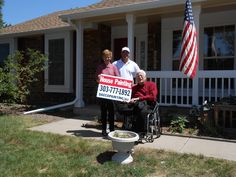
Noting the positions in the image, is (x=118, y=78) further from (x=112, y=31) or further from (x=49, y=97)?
(x=49, y=97)

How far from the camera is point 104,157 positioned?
5723 mm

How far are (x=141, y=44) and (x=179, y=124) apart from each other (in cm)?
531

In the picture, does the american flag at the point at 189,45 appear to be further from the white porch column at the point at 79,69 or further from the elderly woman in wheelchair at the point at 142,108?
the white porch column at the point at 79,69

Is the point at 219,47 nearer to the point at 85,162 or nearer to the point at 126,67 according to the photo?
the point at 126,67

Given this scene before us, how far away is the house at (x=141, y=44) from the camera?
30.8ft

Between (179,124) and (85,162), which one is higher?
(179,124)

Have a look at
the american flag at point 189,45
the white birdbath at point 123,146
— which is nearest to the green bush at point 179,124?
the american flag at point 189,45

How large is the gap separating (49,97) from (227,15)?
7.34 meters

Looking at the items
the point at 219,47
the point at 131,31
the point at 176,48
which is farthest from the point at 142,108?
the point at 176,48

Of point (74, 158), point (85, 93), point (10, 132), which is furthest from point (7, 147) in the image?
point (85, 93)

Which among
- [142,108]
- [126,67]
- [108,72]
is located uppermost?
[126,67]

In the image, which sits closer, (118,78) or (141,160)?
(141,160)

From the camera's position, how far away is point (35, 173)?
16.7 feet

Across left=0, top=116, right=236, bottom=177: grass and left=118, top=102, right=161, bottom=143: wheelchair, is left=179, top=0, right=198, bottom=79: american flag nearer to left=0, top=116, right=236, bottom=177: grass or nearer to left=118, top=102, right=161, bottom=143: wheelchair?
left=118, top=102, right=161, bottom=143: wheelchair
